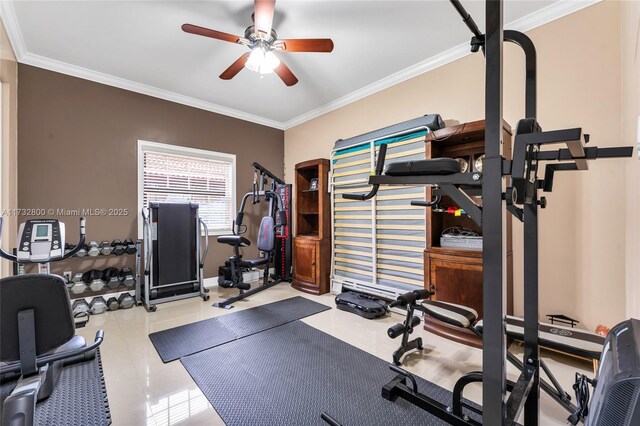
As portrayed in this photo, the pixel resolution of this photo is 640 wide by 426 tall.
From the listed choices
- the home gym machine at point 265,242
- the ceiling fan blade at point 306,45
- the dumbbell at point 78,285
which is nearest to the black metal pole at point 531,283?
the ceiling fan blade at point 306,45

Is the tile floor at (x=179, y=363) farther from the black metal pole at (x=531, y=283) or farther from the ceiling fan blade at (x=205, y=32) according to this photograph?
the ceiling fan blade at (x=205, y=32)

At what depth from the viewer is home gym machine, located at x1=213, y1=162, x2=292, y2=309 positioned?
4070 millimetres

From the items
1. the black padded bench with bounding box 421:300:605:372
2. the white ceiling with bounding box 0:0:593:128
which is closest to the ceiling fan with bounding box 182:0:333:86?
the white ceiling with bounding box 0:0:593:128

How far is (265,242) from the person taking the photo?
4.28 meters

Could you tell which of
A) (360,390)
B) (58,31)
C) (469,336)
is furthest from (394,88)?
(58,31)

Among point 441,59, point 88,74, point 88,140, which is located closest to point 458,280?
point 441,59

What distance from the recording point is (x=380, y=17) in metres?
2.64

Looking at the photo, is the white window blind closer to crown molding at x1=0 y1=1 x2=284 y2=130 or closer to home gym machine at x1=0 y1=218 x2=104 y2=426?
crown molding at x1=0 y1=1 x2=284 y2=130

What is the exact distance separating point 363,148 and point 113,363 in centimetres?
352

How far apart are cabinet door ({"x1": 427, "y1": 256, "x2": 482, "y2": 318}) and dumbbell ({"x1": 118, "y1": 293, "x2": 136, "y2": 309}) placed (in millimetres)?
3798

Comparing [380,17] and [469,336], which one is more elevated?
[380,17]

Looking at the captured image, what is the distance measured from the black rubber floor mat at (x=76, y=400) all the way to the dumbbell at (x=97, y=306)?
1419 millimetres

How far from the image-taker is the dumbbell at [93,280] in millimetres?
3498

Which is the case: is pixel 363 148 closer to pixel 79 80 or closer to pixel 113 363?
pixel 113 363
